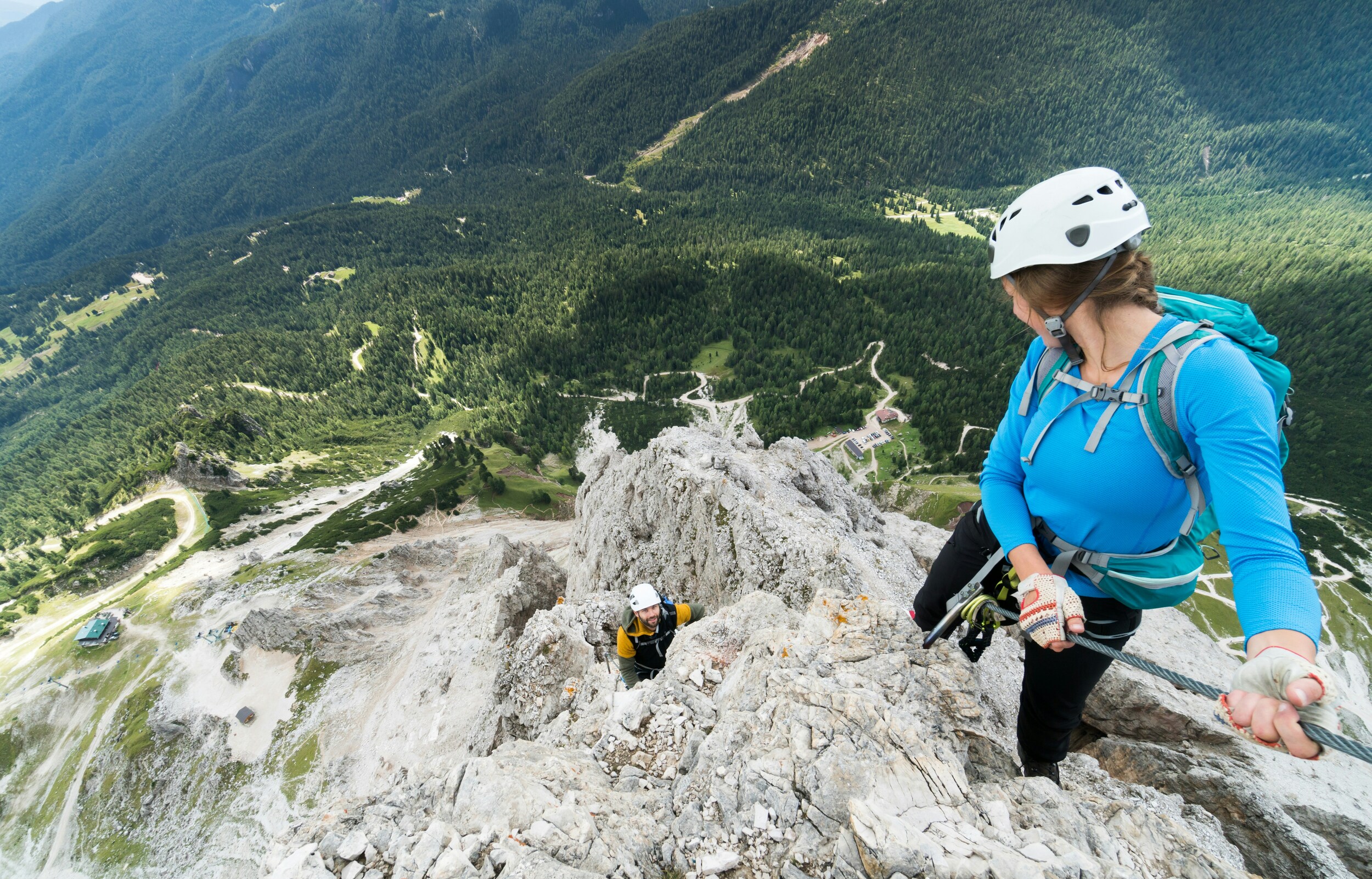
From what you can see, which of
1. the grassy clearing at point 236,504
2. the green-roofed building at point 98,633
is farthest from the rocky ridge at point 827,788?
the grassy clearing at point 236,504

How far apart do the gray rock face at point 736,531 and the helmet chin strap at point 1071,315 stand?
11730 mm

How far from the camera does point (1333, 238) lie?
555 ft

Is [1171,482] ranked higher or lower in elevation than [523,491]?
higher

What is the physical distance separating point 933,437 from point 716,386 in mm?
51262

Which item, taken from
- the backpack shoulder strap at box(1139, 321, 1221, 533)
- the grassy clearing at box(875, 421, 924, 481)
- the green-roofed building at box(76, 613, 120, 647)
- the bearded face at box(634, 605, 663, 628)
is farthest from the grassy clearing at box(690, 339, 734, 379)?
the backpack shoulder strap at box(1139, 321, 1221, 533)

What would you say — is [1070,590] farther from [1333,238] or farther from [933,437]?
[1333,238]

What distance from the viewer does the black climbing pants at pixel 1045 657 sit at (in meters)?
5.78

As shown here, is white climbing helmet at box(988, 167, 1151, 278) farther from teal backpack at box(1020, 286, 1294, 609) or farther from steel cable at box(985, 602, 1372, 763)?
steel cable at box(985, 602, 1372, 763)

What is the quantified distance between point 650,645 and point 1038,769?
8.73 metres

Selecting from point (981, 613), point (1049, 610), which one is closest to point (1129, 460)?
point (1049, 610)

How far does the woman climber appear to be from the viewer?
140 inches

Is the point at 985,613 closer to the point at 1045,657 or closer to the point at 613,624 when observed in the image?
the point at 1045,657

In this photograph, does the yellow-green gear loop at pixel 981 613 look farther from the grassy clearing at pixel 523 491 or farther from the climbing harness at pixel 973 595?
the grassy clearing at pixel 523 491

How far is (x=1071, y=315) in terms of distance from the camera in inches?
190
